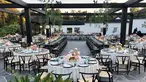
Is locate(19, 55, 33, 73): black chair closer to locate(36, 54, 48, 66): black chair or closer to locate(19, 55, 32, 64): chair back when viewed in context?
locate(19, 55, 32, 64): chair back

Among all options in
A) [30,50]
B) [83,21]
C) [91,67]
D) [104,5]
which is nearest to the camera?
[91,67]

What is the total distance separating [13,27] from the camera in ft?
83.3

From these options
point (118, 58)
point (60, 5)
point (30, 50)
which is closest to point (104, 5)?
point (60, 5)

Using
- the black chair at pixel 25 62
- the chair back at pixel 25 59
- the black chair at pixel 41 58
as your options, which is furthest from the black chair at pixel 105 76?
the chair back at pixel 25 59

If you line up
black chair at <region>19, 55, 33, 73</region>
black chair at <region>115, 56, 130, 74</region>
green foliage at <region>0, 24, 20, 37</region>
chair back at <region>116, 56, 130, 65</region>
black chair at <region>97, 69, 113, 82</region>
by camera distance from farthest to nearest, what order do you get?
green foliage at <region>0, 24, 20, 37</region>
black chair at <region>19, 55, 33, 73</region>
chair back at <region>116, 56, 130, 65</region>
black chair at <region>115, 56, 130, 74</region>
black chair at <region>97, 69, 113, 82</region>

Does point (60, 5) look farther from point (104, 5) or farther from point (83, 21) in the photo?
point (83, 21)

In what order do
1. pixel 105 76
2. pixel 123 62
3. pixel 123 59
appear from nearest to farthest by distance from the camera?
1. pixel 105 76
2. pixel 123 62
3. pixel 123 59

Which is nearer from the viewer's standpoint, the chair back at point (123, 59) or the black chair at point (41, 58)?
the chair back at point (123, 59)

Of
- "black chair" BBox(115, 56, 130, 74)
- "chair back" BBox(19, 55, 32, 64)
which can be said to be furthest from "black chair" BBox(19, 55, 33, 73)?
"black chair" BBox(115, 56, 130, 74)

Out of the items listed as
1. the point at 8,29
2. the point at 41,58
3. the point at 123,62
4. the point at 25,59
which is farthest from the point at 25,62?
the point at 8,29

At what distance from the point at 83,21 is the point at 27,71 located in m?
24.2

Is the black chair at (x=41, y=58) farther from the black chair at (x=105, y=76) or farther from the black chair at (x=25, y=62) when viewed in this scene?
the black chair at (x=105, y=76)

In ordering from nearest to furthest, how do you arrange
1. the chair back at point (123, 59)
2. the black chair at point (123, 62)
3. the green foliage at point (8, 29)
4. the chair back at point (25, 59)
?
the black chair at point (123, 62) → the chair back at point (123, 59) → the chair back at point (25, 59) → the green foliage at point (8, 29)

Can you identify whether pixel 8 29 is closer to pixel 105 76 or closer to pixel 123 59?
pixel 123 59
